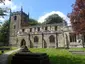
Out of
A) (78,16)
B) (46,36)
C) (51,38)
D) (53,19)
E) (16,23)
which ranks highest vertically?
(53,19)

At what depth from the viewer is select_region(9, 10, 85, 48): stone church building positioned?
5681cm

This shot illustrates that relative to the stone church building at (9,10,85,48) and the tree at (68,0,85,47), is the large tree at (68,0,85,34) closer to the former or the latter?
the tree at (68,0,85,47)

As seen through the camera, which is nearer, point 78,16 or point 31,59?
point 31,59

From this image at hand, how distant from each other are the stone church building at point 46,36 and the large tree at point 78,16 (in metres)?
19.5

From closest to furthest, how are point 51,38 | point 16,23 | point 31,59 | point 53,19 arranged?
point 31,59, point 51,38, point 16,23, point 53,19

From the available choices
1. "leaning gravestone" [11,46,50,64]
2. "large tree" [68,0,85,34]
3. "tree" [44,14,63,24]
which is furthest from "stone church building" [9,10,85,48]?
"leaning gravestone" [11,46,50,64]

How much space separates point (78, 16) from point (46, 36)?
33093 mm

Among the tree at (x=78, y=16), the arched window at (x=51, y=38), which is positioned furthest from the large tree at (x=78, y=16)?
the arched window at (x=51, y=38)

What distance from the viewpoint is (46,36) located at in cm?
6419

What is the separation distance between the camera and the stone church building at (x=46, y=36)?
56.8m

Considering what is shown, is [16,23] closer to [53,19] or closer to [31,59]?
[53,19]

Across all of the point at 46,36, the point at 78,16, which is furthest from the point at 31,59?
the point at 46,36

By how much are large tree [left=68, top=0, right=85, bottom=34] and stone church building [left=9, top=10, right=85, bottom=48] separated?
19.5 m

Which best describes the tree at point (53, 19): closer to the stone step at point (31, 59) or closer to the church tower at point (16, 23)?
the church tower at point (16, 23)
